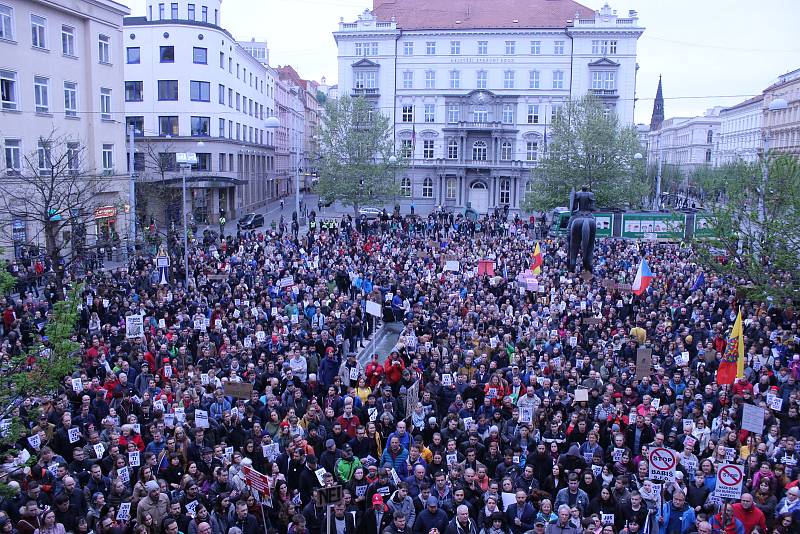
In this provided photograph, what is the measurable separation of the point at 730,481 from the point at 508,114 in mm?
60191

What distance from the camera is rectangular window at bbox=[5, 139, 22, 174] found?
30.3m

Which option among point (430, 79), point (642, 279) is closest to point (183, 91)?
point (430, 79)

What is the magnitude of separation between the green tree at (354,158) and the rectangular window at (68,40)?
2013 cm

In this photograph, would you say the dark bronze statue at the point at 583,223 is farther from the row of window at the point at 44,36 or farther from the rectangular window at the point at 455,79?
the rectangular window at the point at 455,79

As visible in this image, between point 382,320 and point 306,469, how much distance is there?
1229 cm

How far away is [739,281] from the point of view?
21.3 meters

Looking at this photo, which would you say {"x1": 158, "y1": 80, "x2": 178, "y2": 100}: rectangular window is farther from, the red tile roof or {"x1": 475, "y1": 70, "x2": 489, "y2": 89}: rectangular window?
{"x1": 475, "y1": 70, "x2": 489, "y2": 89}: rectangular window

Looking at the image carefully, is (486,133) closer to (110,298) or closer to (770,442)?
(110,298)

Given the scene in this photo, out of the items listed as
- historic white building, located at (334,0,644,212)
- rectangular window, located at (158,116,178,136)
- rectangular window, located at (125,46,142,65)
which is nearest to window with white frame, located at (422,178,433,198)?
historic white building, located at (334,0,644,212)

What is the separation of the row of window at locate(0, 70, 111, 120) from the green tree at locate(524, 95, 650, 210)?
88.4 feet

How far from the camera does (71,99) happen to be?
3466 cm

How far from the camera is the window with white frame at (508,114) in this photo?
66562 millimetres

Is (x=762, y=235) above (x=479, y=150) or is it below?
below

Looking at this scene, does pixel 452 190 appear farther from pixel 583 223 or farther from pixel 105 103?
pixel 583 223
